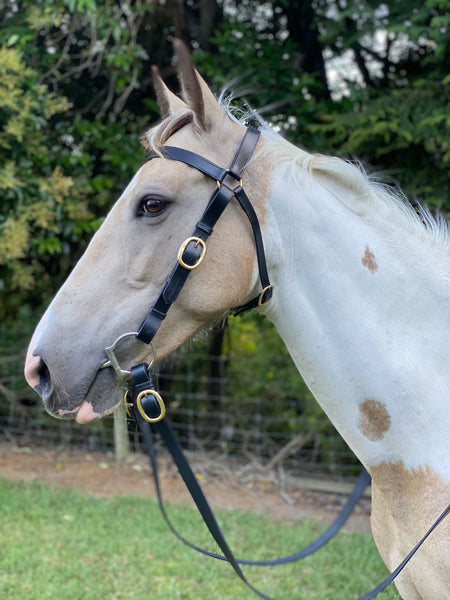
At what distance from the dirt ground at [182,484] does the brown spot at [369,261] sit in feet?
11.1

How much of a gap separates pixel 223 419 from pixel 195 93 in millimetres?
4732

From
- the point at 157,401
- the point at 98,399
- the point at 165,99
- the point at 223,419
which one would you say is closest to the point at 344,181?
the point at 165,99

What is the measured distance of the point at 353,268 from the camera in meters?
1.56

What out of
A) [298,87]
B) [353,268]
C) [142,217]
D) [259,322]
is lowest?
[259,322]

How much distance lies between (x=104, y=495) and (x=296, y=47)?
445 cm

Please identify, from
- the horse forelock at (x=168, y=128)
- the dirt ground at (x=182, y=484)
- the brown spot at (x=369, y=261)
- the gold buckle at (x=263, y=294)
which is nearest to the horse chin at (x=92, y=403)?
the gold buckle at (x=263, y=294)

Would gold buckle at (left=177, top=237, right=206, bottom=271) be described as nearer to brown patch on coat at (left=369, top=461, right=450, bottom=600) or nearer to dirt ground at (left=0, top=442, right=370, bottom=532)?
brown patch on coat at (left=369, top=461, right=450, bottom=600)

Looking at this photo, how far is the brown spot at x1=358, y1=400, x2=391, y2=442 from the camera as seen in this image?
152cm

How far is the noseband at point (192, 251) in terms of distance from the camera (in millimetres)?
1476

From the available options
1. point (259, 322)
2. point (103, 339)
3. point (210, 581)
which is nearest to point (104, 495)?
point (210, 581)

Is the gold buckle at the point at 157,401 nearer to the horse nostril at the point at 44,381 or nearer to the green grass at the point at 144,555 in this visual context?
the horse nostril at the point at 44,381

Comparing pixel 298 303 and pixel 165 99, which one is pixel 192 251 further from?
pixel 165 99

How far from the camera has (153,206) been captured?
151 centimetres

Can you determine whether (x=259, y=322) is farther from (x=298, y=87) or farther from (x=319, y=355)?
(x=319, y=355)
